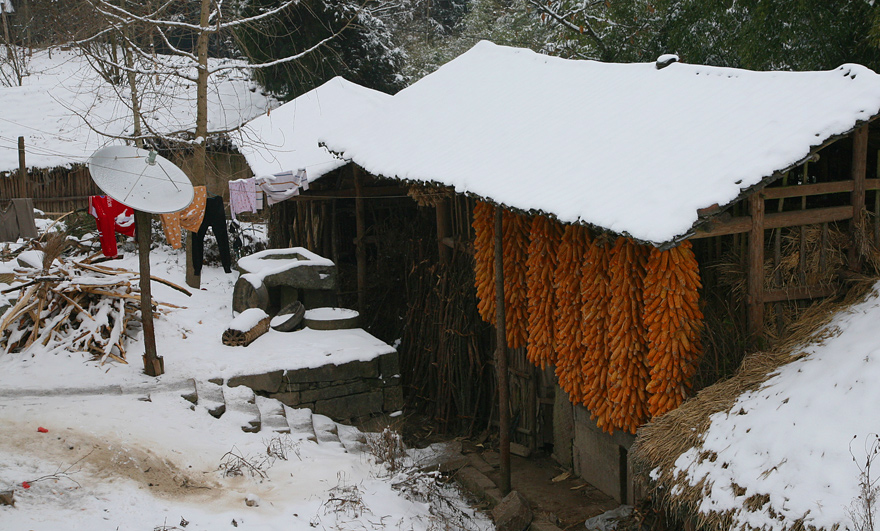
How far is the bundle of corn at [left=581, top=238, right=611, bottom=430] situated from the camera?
6.05 meters

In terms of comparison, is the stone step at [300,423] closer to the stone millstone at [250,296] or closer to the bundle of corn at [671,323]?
the stone millstone at [250,296]

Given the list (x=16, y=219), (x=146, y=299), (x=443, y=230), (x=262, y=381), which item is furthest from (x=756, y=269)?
(x=16, y=219)

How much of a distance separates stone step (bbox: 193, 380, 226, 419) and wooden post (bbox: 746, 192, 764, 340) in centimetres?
555

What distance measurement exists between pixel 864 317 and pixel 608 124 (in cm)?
274

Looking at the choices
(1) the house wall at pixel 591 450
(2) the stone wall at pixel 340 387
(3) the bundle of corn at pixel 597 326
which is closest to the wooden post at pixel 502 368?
(1) the house wall at pixel 591 450

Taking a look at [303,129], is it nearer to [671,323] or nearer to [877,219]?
[671,323]

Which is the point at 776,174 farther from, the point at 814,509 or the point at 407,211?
the point at 407,211

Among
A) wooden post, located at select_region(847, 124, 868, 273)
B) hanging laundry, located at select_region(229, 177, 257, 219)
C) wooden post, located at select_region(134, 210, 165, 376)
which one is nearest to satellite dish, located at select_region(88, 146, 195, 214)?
wooden post, located at select_region(134, 210, 165, 376)

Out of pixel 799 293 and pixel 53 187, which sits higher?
pixel 53 187

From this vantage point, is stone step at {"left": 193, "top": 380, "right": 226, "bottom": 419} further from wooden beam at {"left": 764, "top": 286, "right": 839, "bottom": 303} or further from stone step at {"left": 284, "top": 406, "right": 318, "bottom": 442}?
wooden beam at {"left": 764, "top": 286, "right": 839, "bottom": 303}

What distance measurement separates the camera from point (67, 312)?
9070 millimetres

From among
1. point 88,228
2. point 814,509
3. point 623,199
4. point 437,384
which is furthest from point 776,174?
point 88,228

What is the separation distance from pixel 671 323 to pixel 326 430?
4715 millimetres

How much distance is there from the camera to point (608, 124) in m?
6.74
